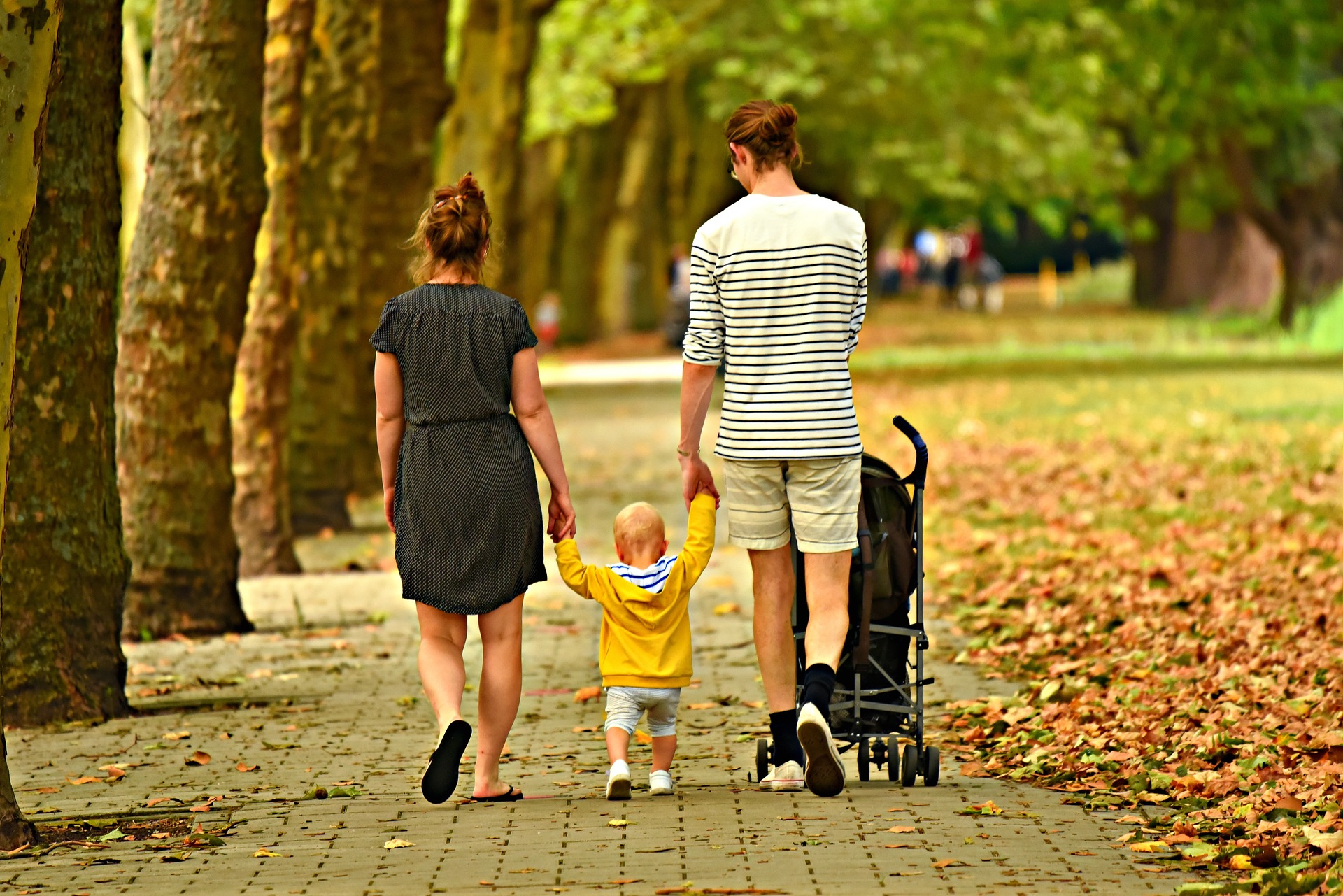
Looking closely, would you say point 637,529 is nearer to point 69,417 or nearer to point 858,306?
point 858,306

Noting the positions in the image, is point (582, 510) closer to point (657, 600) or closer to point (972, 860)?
point (657, 600)

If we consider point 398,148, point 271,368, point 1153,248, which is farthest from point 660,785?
point 1153,248

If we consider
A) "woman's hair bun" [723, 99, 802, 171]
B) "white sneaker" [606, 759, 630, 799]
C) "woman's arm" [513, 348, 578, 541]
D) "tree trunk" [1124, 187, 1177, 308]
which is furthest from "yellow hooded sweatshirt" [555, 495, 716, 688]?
"tree trunk" [1124, 187, 1177, 308]

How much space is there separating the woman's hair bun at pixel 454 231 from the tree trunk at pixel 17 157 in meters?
1.18

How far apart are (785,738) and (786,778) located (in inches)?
4.9

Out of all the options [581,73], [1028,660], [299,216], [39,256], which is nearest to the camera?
[39,256]

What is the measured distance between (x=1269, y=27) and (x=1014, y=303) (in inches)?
1710

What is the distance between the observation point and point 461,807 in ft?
22.4

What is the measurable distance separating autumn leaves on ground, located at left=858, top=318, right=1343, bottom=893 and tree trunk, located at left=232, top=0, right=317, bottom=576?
415 centimetres

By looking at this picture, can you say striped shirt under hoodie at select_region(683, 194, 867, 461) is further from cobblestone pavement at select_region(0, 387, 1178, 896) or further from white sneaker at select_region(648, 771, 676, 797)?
cobblestone pavement at select_region(0, 387, 1178, 896)

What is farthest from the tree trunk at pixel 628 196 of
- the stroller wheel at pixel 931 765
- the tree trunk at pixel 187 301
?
the stroller wheel at pixel 931 765

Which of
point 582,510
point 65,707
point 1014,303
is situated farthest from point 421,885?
point 1014,303

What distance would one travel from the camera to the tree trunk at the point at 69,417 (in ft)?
27.8

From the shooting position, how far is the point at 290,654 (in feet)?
34.9
